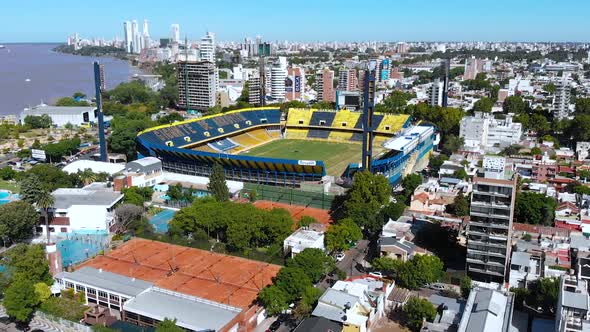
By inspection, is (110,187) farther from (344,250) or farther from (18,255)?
(344,250)

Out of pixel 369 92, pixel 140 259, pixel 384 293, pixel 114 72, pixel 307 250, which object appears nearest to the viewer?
pixel 384 293

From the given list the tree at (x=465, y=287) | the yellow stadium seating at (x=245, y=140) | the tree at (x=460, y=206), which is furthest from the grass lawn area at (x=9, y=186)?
the tree at (x=465, y=287)

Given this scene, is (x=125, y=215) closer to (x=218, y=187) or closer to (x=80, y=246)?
(x=80, y=246)

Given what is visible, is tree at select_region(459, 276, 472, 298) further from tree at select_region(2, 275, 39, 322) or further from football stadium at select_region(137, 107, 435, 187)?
tree at select_region(2, 275, 39, 322)

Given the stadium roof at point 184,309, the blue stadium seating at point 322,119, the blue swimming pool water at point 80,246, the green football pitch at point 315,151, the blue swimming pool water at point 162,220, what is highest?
the blue stadium seating at point 322,119

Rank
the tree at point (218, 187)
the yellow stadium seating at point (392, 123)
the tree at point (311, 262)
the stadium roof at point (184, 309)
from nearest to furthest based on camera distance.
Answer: the stadium roof at point (184, 309) → the tree at point (311, 262) → the tree at point (218, 187) → the yellow stadium seating at point (392, 123)

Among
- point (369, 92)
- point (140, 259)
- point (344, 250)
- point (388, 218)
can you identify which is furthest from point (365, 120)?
point (140, 259)

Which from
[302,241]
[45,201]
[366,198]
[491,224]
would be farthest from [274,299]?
[45,201]

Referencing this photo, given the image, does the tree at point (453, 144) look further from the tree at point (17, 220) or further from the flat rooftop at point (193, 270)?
the tree at point (17, 220)
